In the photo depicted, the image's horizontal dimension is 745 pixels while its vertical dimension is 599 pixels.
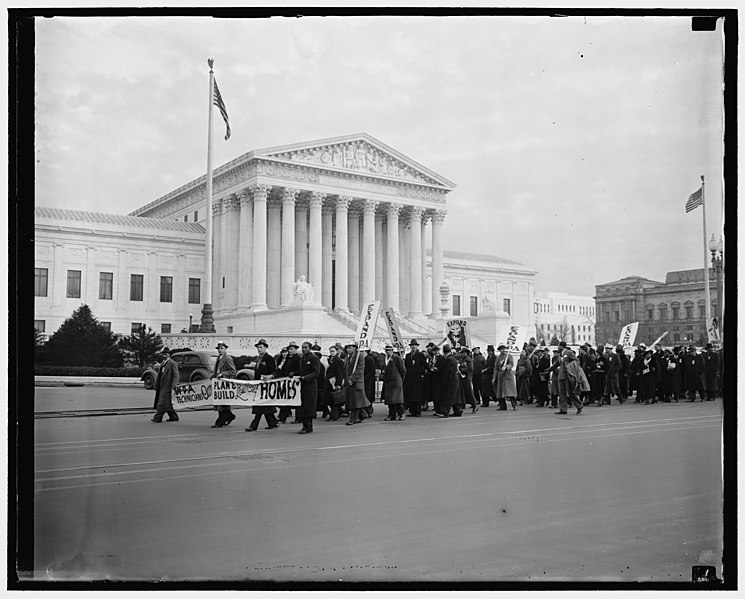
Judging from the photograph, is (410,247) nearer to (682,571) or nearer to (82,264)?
(82,264)

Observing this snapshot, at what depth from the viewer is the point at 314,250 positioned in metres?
46.8

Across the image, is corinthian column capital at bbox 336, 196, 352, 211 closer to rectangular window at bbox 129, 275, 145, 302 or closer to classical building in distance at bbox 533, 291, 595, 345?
rectangular window at bbox 129, 275, 145, 302

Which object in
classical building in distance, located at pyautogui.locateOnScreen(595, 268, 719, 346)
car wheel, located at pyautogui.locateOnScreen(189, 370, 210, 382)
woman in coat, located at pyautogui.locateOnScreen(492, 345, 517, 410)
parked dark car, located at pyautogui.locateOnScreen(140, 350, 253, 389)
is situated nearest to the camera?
classical building in distance, located at pyautogui.locateOnScreen(595, 268, 719, 346)

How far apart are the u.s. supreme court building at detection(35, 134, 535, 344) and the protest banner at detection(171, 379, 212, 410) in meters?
25.6

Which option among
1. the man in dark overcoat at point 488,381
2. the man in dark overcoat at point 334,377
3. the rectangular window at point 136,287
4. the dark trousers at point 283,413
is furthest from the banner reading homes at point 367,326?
the rectangular window at point 136,287

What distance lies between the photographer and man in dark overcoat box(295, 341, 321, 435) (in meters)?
13.2

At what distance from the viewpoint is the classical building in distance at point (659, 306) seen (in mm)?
10656

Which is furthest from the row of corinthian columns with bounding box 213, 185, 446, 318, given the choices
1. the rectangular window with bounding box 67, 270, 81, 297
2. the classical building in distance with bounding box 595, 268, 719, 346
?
the classical building in distance with bounding box 595, 268, 719, 346

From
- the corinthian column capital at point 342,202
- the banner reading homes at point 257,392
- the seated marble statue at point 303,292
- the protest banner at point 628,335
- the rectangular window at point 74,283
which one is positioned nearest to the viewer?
the banner reading homes at point 257,392

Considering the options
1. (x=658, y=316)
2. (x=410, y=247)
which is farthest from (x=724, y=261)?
(x=410, y=247)

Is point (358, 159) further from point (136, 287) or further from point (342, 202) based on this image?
point (136, 287)

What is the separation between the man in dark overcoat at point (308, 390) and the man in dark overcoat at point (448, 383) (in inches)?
161

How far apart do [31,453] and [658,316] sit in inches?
508

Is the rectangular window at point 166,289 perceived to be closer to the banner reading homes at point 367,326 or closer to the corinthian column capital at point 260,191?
the corinthian column capital at point 260,191
